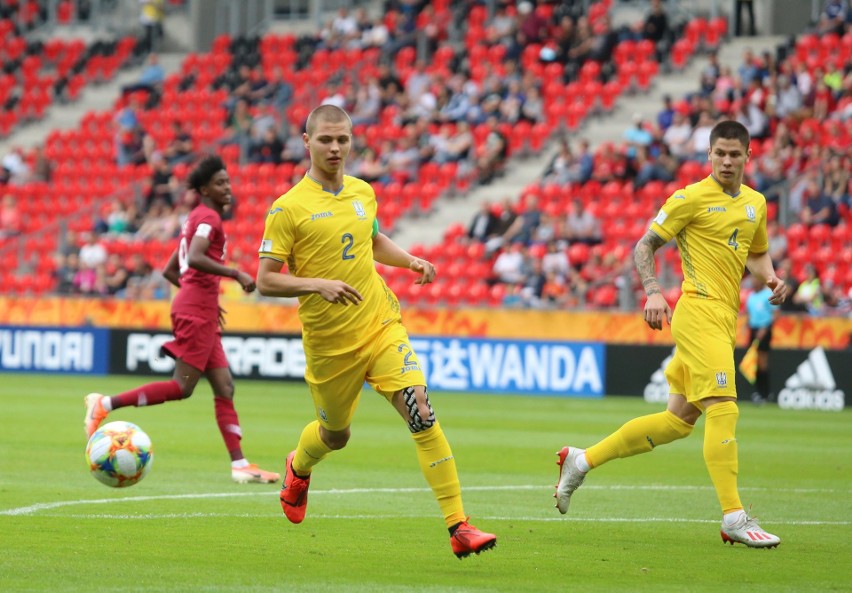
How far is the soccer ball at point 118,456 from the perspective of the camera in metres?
9.50

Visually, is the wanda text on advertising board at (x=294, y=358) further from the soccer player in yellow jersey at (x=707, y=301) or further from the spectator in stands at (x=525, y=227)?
the soccer player in yellow jersey at (x=707, y=301)

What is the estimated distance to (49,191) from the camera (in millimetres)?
35219

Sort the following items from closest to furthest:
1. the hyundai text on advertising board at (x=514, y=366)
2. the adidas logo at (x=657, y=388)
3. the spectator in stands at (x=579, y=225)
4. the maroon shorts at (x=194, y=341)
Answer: the maroon shorts at (x=194, y=341) < the adidas logo at (x=657, y=388) < the hyundai text on advertising board at (x=514, y=366) < the spectator in stands at (x=579, y=225)

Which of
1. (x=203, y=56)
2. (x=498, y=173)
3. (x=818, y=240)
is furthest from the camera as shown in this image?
(x=203, y=56)

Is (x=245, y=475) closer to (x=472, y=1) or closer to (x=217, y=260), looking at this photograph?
(x=217, y=260)

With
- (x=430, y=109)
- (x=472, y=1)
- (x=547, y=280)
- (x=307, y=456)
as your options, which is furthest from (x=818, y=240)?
(x=307, y=456)

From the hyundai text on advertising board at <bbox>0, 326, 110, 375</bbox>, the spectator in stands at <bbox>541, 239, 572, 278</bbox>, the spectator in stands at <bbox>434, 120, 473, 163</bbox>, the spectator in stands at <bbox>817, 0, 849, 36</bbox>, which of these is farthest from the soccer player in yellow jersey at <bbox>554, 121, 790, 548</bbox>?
the spectator in stands at <bbox>434, 120, 473, 163</bbox>

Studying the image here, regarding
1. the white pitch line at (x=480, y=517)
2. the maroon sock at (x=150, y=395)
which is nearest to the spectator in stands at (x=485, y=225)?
the maroon sock at (x=150, y=395)

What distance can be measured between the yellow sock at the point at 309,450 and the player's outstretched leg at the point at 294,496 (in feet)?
0.18

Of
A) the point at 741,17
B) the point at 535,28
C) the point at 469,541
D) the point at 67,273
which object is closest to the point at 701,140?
the point at 741,17

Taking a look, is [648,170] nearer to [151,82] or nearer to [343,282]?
[151,82]

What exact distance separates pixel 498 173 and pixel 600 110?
2453 mm

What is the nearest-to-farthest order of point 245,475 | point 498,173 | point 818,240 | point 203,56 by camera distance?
point 245,475 < point 818,240 < point 498,173 < point 203,56

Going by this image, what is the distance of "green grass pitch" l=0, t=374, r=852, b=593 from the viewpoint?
7395 mm
